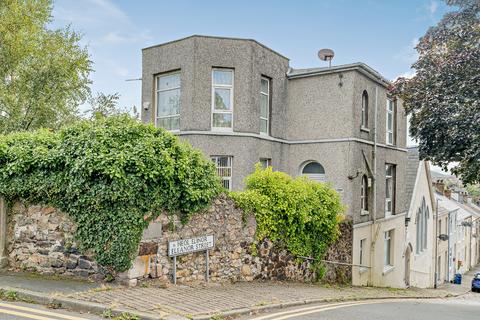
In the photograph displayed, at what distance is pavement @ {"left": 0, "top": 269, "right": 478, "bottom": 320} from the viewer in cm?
754

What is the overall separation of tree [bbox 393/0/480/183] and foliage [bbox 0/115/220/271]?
27.4 ft

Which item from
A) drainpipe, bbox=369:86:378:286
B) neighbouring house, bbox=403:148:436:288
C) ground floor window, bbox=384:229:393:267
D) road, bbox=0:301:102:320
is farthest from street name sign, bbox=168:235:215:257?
neighbouring house, bbox=403:148:436:288

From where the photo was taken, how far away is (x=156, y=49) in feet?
56.3

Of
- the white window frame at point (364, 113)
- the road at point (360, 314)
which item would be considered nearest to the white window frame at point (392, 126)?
the white window frame at point (364, 113)

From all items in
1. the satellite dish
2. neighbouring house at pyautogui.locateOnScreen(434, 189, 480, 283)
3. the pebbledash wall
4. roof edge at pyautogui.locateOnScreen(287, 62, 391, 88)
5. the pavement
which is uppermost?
the satellite dish

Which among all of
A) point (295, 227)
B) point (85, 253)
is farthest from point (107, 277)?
point (295, 227)

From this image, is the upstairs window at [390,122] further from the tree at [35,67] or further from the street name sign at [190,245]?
the tree at [35,67]

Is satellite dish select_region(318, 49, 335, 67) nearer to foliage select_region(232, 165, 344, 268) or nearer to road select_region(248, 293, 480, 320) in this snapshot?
foliage select_region(232, 165, 344, 268)

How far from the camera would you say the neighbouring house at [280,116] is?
53.0 feet

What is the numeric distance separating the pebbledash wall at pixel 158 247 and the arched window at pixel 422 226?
18.6m

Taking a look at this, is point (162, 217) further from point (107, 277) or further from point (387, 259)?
point (387, 259)

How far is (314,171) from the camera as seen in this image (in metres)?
18.5

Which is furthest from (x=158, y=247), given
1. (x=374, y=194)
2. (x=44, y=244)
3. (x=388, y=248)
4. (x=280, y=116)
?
(x=388, y=248)

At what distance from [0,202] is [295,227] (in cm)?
814
